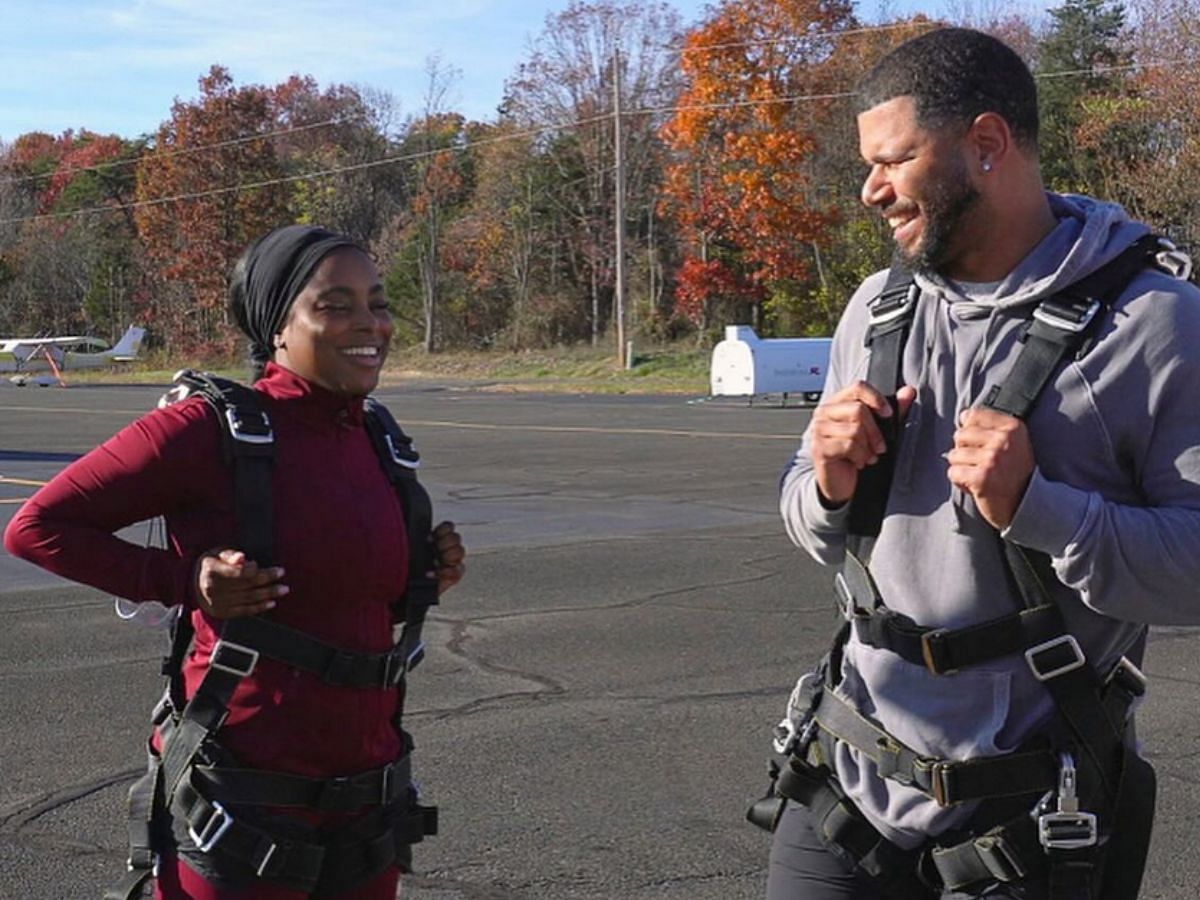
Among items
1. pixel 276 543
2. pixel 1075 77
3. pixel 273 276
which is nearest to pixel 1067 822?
pixel 276 543

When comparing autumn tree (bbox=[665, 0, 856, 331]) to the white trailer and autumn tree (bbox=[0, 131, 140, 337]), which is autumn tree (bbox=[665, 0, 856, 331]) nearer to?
the white trailer

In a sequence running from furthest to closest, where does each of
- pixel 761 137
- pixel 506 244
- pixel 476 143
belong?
pixel 476 143, pixel 506 244, pixel 761 137

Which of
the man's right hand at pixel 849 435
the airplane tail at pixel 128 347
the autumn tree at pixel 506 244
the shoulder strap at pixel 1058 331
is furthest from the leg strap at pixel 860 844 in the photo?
the airplane tail at pixel 128 347

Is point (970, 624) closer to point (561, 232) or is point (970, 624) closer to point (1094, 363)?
point (1094, 363)

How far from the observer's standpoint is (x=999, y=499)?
2510 millimetres

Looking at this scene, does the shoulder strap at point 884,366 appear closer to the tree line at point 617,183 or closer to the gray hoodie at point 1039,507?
the gray hoodie at point 1039,507

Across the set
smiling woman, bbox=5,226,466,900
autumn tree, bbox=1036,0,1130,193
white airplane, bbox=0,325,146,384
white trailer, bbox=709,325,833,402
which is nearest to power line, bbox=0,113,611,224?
white airplane, bbox=0,325,146,384

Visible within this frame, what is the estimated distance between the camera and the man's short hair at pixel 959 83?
2.66 metres

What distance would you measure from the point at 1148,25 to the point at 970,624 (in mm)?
39652

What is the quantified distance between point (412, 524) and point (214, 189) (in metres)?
59.8

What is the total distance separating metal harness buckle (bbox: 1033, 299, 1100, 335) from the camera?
2.61 m

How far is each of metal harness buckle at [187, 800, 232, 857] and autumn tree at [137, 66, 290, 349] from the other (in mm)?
58523

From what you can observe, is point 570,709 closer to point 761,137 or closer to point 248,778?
point 248,778

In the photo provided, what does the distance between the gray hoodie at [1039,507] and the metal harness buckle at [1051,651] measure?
1.4 inches
